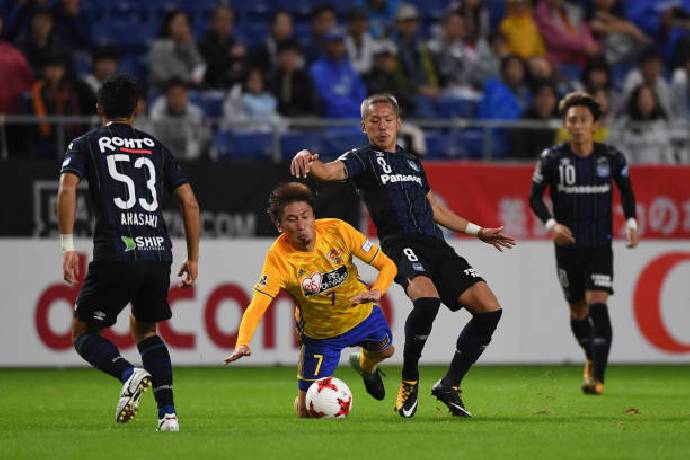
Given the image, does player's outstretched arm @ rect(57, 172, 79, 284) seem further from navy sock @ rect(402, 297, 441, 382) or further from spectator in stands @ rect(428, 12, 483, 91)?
spectator in stands @ rect(428, 12, 483, 91)

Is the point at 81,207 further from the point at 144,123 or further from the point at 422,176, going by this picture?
the point at 422,176

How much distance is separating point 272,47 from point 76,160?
962 centimetres

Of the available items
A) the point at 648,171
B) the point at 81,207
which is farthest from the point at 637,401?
the point at 81,207

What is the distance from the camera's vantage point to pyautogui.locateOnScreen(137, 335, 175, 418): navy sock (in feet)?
25.5

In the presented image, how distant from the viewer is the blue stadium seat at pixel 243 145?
15.7 meters

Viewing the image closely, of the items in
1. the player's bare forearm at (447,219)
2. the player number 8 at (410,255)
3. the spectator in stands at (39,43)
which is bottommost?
the player number 8 at (410,255)

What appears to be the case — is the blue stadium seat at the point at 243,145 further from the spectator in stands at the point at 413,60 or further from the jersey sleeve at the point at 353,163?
the jersey sleeve at the point at 353,163

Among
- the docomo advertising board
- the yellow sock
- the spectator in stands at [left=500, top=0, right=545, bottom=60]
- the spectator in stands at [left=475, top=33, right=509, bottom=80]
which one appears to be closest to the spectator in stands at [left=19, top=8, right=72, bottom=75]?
the docomo advertising board

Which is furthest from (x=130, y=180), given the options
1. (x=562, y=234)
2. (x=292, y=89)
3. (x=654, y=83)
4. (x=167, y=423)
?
(x=654, y=83)

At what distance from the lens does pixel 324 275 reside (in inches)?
340

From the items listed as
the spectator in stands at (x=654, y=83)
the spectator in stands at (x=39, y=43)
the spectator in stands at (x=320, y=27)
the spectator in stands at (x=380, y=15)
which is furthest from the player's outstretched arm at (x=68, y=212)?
the spectator in stands at (x=654, y=83)

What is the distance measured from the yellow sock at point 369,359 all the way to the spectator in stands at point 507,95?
7955mm

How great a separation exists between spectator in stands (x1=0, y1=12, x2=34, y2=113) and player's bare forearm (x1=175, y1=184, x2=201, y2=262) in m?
8.01

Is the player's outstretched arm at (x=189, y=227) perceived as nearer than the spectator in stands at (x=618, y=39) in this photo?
Yes
